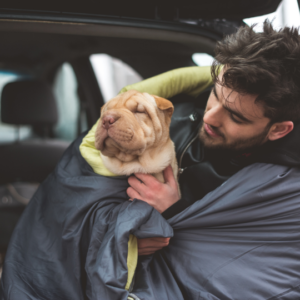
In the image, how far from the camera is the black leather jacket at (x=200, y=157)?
1292 millimetres

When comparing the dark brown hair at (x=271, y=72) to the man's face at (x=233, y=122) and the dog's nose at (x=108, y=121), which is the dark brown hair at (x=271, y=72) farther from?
the dog's nose at (x=108, y=121)

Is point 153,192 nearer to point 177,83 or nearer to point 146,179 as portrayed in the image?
point 146,179

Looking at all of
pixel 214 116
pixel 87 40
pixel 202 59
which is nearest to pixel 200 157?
pixel 214 116

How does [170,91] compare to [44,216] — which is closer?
[44,216]

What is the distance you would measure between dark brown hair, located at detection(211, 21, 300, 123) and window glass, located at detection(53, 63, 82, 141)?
2.39 m

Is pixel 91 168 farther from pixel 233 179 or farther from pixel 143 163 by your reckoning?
pixel 233 179

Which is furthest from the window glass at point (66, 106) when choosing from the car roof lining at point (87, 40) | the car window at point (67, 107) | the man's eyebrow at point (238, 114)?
the man's eyebrow at point (238, 114)

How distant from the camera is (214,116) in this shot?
4.65 feet

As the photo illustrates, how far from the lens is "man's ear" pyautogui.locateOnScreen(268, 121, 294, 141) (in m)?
1.35

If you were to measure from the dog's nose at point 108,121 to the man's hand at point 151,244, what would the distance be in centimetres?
51

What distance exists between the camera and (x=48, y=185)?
1.60 metres

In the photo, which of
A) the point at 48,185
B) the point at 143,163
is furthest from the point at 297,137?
the point at 48,185

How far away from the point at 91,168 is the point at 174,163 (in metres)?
0.43

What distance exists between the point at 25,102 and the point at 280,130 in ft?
6.45
